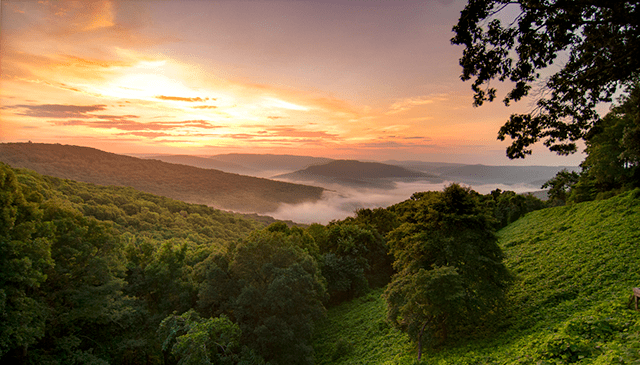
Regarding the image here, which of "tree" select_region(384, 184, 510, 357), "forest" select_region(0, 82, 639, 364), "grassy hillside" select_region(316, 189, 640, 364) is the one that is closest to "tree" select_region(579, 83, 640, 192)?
"forest" select_region(0, 82, 639, 364)

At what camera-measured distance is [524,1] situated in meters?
9.80

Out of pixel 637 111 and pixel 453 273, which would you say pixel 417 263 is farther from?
pixel 637 111

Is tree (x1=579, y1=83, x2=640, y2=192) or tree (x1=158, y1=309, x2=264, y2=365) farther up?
tree (x1=579, y1=83, x2=640, y2=192)

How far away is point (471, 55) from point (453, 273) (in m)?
9.47

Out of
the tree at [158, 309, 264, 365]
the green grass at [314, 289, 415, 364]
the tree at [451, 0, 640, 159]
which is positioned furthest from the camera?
the green grass at [314, 289, 415, 364]

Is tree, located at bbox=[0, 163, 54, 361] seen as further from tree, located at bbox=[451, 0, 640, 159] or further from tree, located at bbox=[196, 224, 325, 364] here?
tree, located at bbox=[451, 0, 640, 159]

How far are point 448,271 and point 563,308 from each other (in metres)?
5.20

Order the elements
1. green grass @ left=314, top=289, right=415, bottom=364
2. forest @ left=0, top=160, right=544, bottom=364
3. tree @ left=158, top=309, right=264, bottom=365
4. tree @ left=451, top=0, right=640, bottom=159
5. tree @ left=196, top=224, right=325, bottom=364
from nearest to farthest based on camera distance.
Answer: tree @ left=451, top=0, right=640, bottom=159
forest @ left=0, top=160, right=544, bottom=364
tree @ left=158, top=309, right=264, bottom=365
green grass @ left=314, top=289, right=415, bottom=364
tree @ left=196, top=224, right=325, bottom=364

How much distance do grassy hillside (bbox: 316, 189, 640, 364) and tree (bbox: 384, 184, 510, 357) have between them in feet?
4.25

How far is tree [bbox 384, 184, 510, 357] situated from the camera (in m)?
13.4

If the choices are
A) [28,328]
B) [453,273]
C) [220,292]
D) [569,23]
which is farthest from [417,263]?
[28,328]

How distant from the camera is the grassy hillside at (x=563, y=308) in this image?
9.26m

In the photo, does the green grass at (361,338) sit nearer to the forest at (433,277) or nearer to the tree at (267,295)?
the forest at (433,277)

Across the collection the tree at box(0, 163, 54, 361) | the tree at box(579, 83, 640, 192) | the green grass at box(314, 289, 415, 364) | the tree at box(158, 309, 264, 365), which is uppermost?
the tree at box(579, 83, 640, 192)
